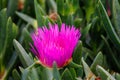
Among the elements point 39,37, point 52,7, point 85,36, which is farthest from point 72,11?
point 39,37

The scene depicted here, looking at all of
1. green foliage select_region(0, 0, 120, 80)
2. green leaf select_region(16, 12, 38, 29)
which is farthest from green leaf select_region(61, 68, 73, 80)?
green leaf select_region(16, 12, 38, 29)

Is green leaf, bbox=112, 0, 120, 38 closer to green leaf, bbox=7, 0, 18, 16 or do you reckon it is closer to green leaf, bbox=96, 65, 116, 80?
green leaf, bbox=96, 65, 116, 80

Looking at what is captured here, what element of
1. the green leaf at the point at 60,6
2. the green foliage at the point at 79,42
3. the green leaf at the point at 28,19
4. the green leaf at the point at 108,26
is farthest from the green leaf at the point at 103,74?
the green leaf at the point at 28,19

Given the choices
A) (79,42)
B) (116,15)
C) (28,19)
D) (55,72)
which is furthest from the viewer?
(28,19)

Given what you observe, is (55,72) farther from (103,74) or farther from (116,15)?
(116,15)

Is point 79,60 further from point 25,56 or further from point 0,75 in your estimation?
point 0,75

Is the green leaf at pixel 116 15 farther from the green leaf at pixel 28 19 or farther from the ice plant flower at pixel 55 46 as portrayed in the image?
the green leaf at pixel 28 19

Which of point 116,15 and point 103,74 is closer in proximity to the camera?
point 103,74

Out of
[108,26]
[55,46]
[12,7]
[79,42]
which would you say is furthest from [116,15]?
[12,7]
